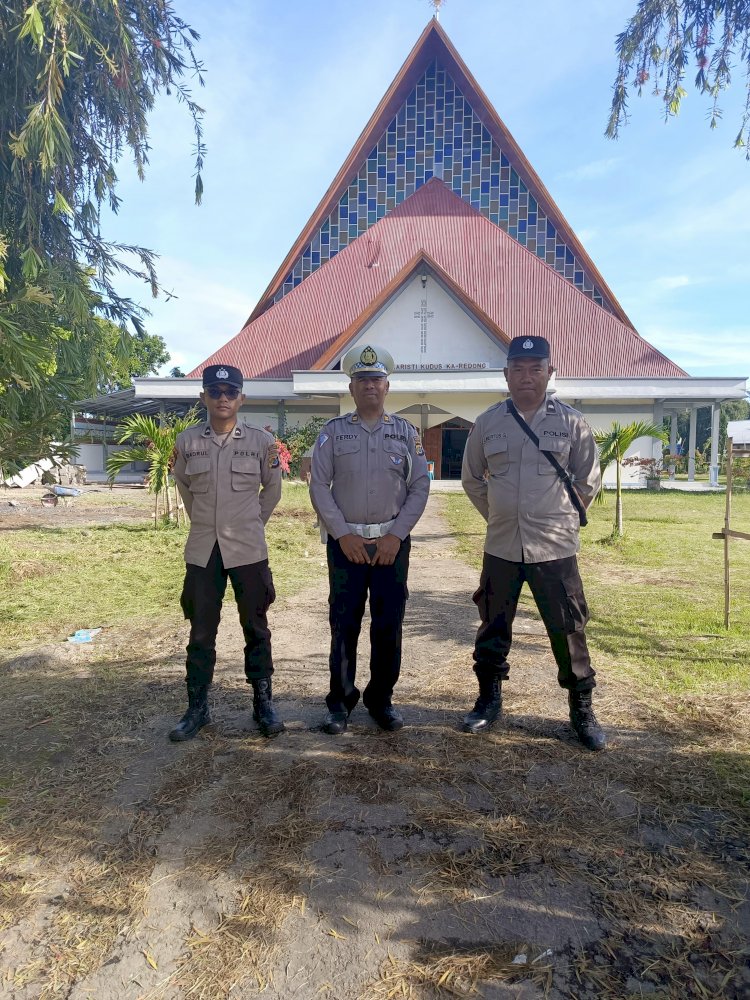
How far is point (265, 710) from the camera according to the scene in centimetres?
339

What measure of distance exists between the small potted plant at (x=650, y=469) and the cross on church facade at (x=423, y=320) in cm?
867

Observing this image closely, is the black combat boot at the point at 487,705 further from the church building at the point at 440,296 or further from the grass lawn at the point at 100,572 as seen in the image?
the church building at the point at 440,296


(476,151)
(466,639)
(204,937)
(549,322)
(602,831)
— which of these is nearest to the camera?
(204,937)

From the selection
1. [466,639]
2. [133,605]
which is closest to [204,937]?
[466,639]

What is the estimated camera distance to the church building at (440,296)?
74.7 feet

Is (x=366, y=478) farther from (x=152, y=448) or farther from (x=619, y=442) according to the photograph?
(x=152, y=448)

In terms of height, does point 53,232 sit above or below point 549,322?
below

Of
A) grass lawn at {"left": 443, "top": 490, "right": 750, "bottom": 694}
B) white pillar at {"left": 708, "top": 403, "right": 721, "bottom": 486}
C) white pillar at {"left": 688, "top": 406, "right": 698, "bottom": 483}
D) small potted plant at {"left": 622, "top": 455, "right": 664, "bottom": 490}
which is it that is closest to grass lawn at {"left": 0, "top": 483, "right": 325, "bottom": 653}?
grass lawn at {"left": 443, "top": 490, "right": 750, "bottom": 694}

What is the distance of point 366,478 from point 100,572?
5543 millimetres

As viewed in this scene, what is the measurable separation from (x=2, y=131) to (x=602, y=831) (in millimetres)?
9112

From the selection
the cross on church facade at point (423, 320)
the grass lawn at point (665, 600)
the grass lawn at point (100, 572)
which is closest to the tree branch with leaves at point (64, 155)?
the grass lawn at point (100, 572)

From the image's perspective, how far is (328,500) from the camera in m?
3.37

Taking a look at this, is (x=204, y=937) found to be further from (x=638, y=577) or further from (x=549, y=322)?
(x=549, y=322)

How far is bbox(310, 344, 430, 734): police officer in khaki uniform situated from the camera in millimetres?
3340
